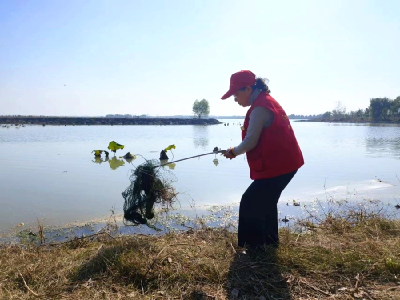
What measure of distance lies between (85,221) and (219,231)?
2.57 metres

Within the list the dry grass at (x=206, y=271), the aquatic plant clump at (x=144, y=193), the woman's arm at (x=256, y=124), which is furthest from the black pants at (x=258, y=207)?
the aquatic plant clump at (x=144, y=193)

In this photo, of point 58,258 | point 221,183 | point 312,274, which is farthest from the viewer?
point 221,183

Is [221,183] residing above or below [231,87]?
below

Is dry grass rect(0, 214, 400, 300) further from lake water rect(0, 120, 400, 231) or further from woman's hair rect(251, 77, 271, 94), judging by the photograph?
lake water rect(0, 120, 400, 231)

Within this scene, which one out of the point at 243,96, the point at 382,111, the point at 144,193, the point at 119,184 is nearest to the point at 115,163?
the point at 119,184

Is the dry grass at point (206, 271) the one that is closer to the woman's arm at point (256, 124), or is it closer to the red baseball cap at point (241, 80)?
the woman's arm at point (256, 124)

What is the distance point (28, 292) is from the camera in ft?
7.93

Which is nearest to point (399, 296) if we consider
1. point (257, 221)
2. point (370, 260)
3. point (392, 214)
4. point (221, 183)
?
point (370, 260)

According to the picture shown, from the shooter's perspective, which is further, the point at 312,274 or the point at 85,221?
the point at 85,221

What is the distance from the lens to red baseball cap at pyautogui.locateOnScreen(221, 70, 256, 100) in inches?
120

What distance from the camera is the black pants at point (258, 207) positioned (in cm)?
299

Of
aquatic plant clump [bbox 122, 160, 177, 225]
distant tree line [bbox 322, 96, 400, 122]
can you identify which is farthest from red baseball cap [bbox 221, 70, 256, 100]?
distant tree line [bbox 322, 96, 400, 122]

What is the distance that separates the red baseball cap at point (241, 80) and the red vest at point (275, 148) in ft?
0.64

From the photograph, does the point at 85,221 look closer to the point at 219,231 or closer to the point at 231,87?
the point at 219,231
